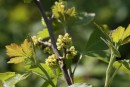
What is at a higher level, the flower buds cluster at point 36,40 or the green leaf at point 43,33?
the green leaf at point 43,33

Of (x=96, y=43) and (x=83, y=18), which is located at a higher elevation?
(x=83, y=18)

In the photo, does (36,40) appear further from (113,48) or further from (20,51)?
(113,48)

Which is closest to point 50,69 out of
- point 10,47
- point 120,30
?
point 10,47

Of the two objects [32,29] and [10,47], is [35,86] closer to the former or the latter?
[32,29]

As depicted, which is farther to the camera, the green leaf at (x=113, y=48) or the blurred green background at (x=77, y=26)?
the blurred green background at (x=77, y=26)

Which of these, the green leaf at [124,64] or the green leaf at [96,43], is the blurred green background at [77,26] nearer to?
the green leaf at [96,43]

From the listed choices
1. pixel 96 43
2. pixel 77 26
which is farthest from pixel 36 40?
pixel 77 26

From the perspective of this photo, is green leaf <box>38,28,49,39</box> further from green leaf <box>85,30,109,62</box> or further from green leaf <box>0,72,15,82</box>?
green leaf <box>0,72,15,82</box>

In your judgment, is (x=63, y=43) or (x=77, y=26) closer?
(x=63, y=43)

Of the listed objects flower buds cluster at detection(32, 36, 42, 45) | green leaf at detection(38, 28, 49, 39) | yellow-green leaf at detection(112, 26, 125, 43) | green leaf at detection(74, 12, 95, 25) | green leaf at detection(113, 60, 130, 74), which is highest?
green leaf at detection(74, 12, 95, 25)

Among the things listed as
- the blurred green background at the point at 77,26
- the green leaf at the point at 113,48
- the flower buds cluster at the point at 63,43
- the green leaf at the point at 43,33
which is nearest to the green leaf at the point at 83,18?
the green leaf at the point at 43,33

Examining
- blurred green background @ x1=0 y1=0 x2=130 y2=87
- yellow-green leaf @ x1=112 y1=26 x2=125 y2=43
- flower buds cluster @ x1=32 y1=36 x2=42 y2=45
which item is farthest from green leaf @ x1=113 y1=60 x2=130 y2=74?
blurred green background @ x1=0 y1=0 x2=130 y2=87
